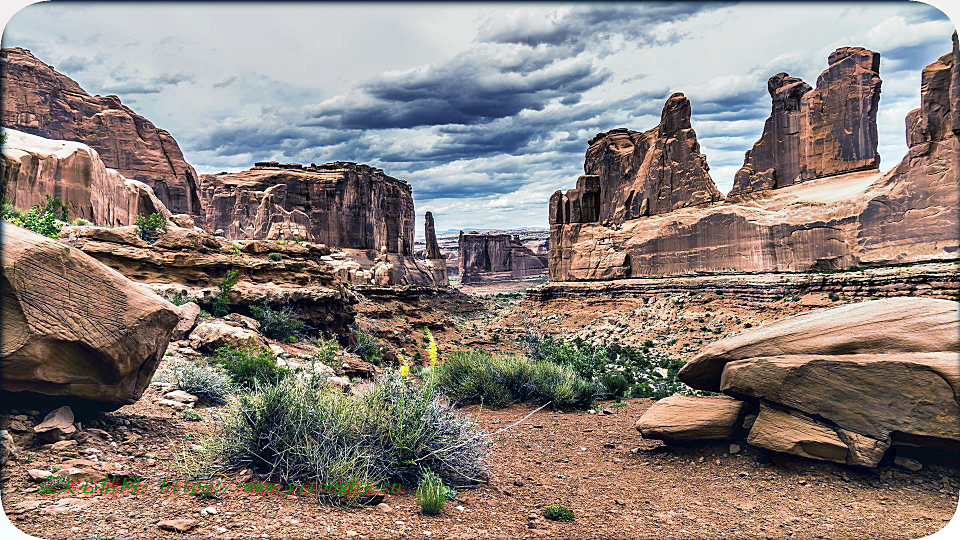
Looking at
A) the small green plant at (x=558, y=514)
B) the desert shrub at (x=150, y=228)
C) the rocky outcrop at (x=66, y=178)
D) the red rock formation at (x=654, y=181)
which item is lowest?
the small green plant at (x=558, y=514)

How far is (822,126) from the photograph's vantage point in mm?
29844

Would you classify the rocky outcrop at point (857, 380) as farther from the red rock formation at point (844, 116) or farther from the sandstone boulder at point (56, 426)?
the red rock formation at point (844, 116)

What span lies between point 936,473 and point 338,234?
81.5m

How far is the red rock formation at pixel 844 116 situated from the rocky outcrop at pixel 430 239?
81.6 metres

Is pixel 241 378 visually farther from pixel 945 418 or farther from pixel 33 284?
pixel 945 418

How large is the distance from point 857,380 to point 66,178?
17767 millimetres

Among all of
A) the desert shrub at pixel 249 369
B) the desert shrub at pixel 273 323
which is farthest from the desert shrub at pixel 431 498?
the desert shrub at pixel 273 323

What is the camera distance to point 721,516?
537 cm

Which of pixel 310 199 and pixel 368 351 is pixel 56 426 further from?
pixel 310 199

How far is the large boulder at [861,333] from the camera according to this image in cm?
577

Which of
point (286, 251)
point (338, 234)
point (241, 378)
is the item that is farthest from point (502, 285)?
point (241, 378)

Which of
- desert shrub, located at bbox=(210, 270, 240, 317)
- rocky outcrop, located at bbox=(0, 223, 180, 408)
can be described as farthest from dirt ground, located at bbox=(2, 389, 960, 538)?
desert shrub, located at bbox=(210, 270, 240, 317)

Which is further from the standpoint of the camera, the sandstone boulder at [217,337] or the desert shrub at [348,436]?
the sandstone boulder at [217,337]

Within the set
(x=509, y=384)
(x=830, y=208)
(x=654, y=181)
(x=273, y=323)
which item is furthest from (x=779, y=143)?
(x=273, y=323)
